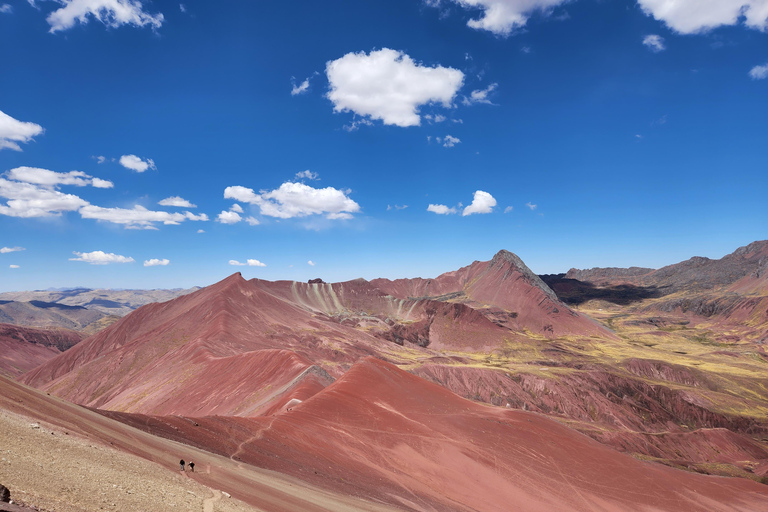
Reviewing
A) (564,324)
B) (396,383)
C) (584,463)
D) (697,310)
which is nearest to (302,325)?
(396,383)

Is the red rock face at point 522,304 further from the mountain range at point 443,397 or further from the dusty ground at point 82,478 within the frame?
the dusty ground at point 82,478

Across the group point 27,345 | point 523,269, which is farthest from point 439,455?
point 27,345

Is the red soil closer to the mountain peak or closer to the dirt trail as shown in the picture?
the dirt trail

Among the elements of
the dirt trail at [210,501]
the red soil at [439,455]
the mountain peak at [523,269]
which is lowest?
the red soil at [439,455]

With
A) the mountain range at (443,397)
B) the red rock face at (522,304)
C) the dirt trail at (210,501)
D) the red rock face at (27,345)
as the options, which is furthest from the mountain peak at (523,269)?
the red rock face at (27,345)

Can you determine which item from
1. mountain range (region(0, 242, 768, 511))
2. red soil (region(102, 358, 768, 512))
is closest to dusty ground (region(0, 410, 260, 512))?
mountain range (region(0, 242, 768, 511))

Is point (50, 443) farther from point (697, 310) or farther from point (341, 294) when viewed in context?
point (697, 310)
